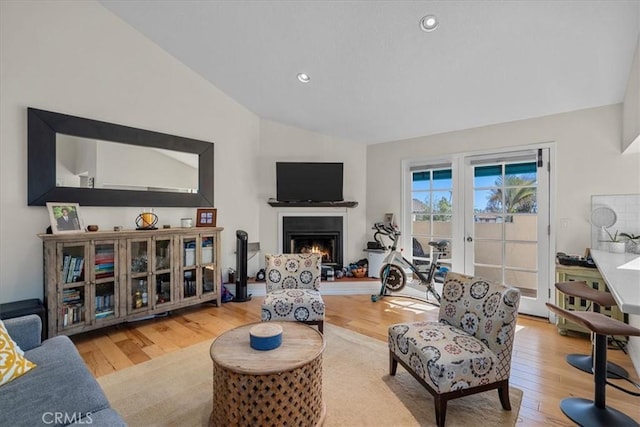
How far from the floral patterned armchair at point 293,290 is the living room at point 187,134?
142 cm

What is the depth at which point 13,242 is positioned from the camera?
2.65m

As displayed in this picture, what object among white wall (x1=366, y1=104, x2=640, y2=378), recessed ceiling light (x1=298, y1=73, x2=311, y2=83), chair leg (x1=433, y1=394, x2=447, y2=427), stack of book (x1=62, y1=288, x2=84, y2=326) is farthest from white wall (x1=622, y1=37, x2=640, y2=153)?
stack of book (x1=62, y1=288, x2=84, y2=326)

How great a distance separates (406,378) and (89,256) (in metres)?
3.07

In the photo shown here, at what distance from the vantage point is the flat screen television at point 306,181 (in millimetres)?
4582

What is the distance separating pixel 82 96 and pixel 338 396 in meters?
3.72

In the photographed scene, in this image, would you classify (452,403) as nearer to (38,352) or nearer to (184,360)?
(184,360)

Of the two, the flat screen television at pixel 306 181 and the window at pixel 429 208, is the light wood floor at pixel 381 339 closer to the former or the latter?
the window at pixel 429 208

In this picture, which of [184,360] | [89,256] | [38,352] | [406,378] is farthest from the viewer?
[89,256]

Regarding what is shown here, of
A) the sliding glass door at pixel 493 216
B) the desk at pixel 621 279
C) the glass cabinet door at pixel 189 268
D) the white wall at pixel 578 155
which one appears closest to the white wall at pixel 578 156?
the white wall at pixel 578 155

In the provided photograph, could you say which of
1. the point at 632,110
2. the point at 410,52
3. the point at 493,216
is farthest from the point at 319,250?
the point at 632,110

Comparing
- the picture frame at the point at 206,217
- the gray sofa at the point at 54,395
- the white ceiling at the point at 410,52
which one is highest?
the white ceiling at the point at 410,52

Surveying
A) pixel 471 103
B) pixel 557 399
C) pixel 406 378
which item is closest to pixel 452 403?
pixel 406 378

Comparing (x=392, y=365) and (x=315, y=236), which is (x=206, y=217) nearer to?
(x=315, y=236)

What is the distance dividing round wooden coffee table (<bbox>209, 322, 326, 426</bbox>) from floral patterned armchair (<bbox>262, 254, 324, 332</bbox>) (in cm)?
98
